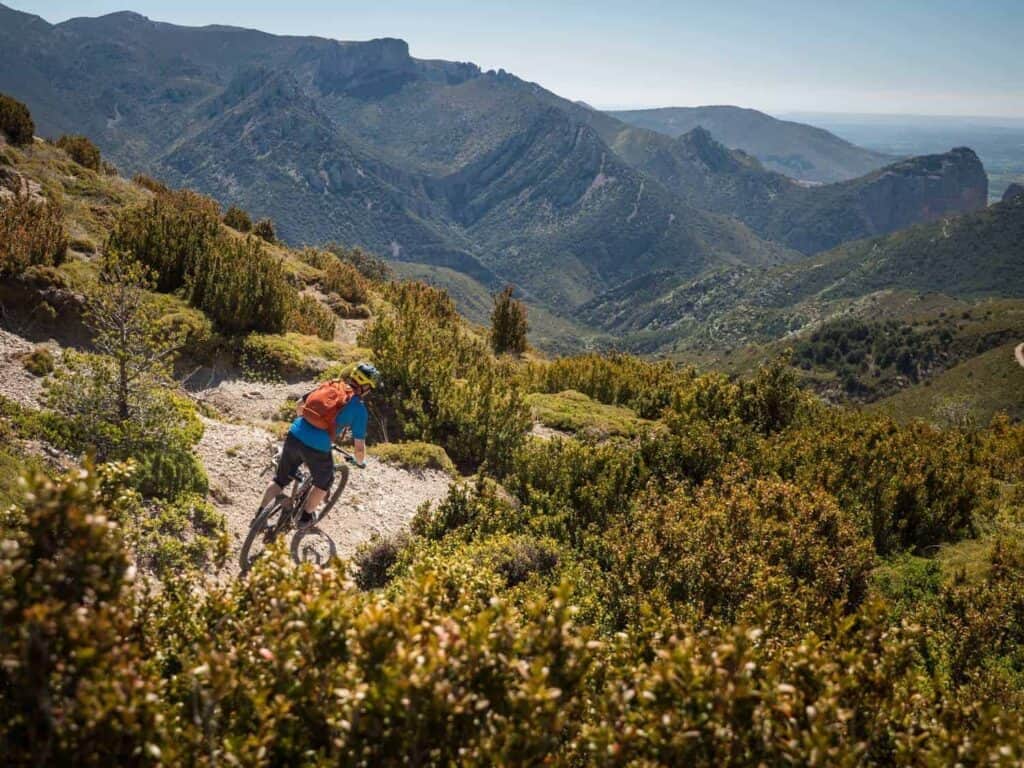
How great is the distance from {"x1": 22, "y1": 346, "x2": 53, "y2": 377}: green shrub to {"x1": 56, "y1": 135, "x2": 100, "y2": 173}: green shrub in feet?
53.5

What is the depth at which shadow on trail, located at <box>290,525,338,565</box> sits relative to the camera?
772cm

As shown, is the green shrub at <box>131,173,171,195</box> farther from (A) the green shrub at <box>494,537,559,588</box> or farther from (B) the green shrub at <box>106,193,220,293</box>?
(A) the green shrub at <box>494,537,559,588</box>

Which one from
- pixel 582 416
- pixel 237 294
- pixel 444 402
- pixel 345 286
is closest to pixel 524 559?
pixel 444 402

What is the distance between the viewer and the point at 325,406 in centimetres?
698

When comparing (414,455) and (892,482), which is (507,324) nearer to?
(414,455)

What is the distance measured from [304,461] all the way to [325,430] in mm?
504

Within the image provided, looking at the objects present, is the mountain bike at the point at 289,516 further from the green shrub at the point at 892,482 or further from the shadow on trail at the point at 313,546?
the green shrub at the point at 892,482

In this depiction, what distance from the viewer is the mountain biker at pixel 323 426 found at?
702cm

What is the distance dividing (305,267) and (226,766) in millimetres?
23025

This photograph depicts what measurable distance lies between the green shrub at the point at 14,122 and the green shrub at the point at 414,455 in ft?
58.1

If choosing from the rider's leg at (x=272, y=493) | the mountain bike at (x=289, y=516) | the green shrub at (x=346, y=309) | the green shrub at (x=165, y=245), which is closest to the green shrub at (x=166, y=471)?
the mountain bike at (x=289, y=516)

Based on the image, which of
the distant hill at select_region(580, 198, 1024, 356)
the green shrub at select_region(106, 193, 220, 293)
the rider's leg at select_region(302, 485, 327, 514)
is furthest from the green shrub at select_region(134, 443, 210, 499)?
the distant hill at select_region(580, 198, 1024, 356)

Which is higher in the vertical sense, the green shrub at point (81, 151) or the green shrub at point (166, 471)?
the green shrub at point (81, 151)

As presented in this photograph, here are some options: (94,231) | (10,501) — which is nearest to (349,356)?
(94,231)
